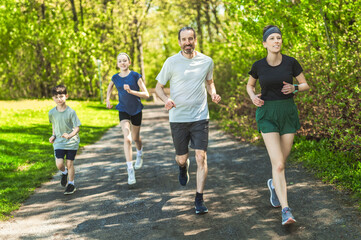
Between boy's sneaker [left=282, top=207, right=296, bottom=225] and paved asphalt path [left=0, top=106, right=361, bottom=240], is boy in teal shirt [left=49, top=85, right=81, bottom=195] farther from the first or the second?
boy's sneaker [left=282, top=207, right=296, bottom=225]

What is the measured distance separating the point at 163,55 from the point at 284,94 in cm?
5049

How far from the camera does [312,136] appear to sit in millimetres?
8227

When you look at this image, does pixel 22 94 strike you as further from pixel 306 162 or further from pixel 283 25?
pixel 306 162

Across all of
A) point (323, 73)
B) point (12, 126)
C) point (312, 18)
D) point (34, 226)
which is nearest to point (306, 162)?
point (323, 73)

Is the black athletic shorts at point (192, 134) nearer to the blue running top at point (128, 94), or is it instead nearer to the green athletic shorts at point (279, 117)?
the green athletic shorts at point (279, 117)

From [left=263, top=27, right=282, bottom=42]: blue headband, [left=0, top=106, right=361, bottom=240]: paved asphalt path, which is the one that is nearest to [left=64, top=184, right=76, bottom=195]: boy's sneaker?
[left=0, top=106, right=361, bottom=240]: paved asphalt path

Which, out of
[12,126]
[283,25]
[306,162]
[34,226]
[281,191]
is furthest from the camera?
[12,126]

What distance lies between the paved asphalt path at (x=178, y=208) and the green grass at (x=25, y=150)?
0.27 m

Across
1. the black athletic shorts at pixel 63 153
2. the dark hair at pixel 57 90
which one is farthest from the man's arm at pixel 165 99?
the black athletic shorts at pixel 63 153

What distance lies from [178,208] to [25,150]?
6690 millimetres

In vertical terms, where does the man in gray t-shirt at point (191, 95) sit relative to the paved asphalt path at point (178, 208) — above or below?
above

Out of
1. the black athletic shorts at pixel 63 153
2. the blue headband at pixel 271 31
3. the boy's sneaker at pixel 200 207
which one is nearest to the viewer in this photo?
the blue headband at pixel 271 31

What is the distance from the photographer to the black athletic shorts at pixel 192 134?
5.04 m

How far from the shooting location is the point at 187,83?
5004 millimetres
